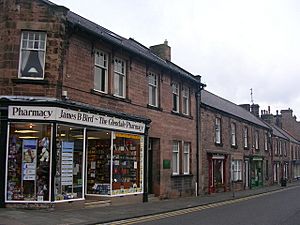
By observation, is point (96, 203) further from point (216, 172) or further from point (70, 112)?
point (216, 172)

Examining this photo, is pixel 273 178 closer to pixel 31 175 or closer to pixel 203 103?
pixel 203 103

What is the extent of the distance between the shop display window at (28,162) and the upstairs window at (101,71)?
3.92 meters

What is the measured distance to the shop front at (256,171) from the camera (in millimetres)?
40188

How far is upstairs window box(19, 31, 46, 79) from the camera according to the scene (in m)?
16.2

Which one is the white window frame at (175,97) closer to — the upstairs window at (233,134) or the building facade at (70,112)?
the building facade at (70,112)

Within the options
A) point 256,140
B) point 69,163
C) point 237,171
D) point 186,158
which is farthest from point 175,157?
point 256,140

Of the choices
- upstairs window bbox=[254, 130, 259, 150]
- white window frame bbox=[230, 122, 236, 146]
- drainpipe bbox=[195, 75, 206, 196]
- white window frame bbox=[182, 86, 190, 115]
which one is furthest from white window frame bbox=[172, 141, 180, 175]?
upstairs window bbox=[254, 130, 259, 150]

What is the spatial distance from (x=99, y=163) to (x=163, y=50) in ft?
37.0

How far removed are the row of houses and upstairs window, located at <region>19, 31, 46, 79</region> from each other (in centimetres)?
4

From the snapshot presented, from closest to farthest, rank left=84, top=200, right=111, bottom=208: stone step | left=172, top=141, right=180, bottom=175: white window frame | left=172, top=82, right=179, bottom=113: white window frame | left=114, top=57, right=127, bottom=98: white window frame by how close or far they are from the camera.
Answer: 1. left=84, top=200, right=111, bottom=208: stone step
2. left=114, top=57, right=127, bottom=98: white window frame
3. left=172, top=141, right=180, bottom=175: white window frame
4. left=172, top=82, right=179, bottom=113: white window frame

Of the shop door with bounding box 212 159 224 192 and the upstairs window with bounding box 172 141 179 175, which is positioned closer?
the upstairs window with bounding box 172 141 179 175

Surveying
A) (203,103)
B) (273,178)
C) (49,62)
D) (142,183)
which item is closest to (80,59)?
(49,62)

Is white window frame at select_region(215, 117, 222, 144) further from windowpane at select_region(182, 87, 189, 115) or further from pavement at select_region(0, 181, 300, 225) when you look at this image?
pavement at select_region(0, 181, 300, 225)

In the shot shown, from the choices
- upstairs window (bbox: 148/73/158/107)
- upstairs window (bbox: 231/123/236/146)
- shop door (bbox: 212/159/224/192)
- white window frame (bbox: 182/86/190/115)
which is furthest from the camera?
upstairs window (bbox: 231/123/236/146)
